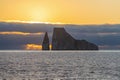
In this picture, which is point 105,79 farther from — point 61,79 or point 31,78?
point 31,78

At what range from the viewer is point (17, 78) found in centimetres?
9875

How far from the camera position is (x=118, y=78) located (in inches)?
3885

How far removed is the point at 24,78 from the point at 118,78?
70.6ft

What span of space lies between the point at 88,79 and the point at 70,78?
15.1 ft

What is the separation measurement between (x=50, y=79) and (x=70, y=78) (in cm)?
517

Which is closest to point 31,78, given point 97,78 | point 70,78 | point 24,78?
point 24,78

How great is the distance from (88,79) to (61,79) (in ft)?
20.0

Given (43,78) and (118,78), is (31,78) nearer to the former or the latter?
(43,78)

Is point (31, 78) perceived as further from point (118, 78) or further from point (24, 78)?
point (118, 78)

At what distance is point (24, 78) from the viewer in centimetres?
9869

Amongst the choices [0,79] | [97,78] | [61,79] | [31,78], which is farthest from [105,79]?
[0,79]

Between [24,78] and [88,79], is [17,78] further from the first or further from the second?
[88,79]

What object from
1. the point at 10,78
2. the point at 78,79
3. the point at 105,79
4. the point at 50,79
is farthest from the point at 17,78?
the point at 105,79

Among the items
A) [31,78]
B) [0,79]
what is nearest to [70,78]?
[31,78]
